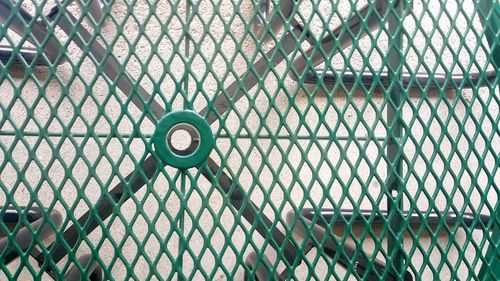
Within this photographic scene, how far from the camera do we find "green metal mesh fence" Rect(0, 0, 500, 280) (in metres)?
0.54

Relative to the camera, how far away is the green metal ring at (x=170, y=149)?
21.2 inches

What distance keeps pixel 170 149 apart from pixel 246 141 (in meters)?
0.59

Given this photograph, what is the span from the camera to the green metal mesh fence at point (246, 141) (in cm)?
54

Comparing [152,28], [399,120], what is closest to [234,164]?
[152,28]

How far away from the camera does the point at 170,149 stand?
546mm

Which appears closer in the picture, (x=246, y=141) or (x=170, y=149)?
(x=170, y=149)

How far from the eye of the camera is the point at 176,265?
A: 54 cm

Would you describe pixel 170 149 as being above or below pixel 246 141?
below

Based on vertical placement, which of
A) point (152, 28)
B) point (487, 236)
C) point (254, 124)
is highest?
point (152, 28)

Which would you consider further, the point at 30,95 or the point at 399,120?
the point at 30,95

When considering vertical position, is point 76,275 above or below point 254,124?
below

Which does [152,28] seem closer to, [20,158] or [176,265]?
[20,158]

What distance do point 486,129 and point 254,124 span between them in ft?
1.78

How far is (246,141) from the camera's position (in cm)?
113
